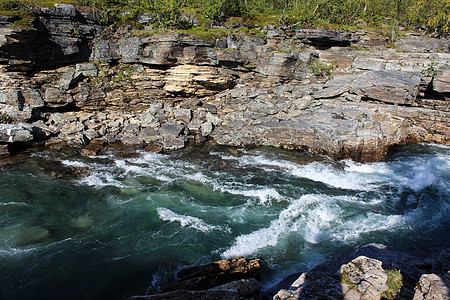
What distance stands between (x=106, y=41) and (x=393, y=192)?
25.7 m

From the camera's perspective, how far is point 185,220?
1160cm

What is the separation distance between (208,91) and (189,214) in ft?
50.8

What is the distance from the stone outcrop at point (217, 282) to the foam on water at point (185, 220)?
247cm

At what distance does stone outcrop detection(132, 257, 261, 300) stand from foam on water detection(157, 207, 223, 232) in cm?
247

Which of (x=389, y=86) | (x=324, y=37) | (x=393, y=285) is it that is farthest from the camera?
(x=324, y=37)

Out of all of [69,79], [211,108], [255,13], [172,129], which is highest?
[255,13]

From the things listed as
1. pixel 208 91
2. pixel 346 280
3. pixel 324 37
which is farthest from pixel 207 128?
pixel 346 280

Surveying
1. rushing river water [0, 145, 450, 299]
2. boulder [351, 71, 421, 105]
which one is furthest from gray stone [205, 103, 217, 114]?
boulder [351, 71, 421, 105]

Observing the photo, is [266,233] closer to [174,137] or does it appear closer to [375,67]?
[174,137]

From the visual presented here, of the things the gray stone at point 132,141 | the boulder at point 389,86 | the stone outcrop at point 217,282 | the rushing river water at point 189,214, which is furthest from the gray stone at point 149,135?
the boulder at point 389,86

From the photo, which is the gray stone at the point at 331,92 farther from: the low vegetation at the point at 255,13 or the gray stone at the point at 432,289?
the gray stone at the point at 432,289

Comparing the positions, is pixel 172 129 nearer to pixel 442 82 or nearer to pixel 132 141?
pixel 132 141

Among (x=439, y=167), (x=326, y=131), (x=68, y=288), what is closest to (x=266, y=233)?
(x=68, y=288)

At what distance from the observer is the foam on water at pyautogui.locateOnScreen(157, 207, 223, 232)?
1116cm
